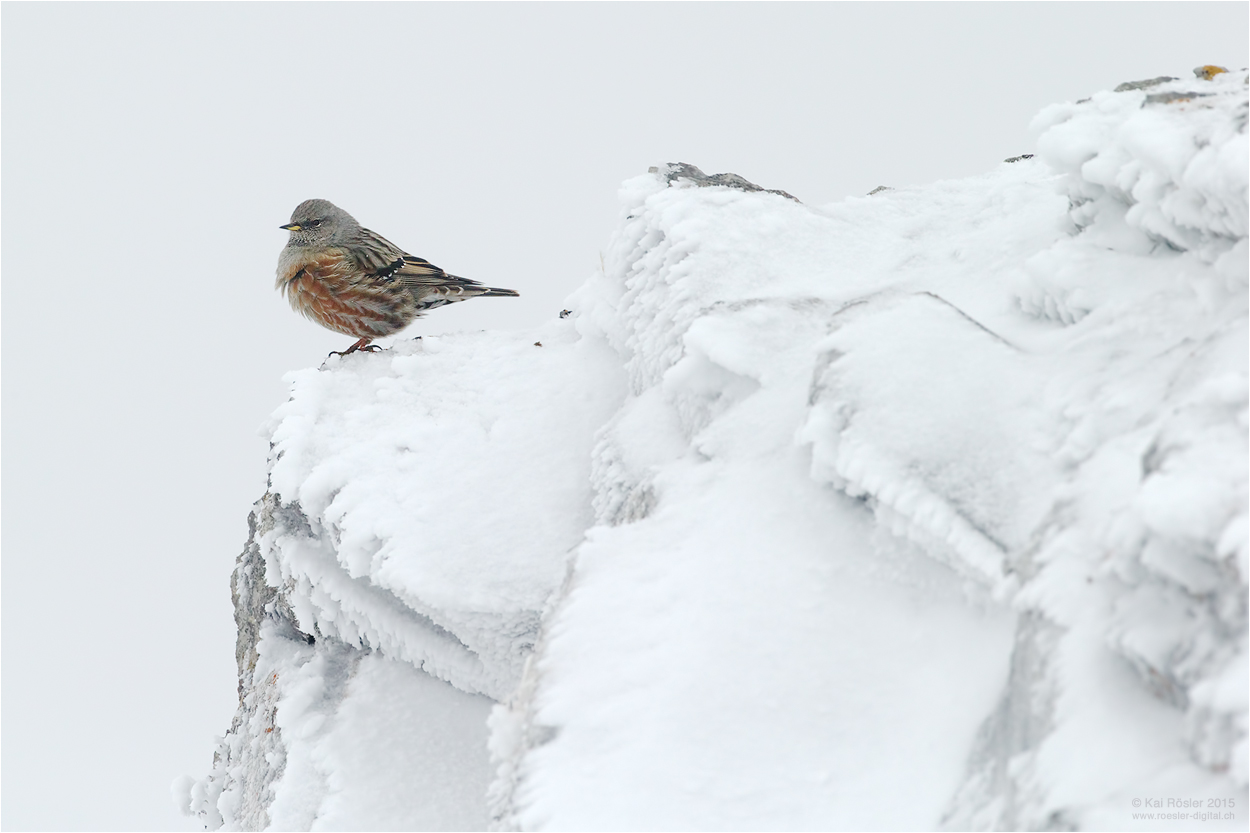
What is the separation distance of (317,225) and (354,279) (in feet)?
2.90

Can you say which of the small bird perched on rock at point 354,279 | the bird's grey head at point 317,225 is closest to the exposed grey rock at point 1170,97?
the small bird perched on rock at point 354,279

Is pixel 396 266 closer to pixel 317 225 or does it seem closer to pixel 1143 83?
pixel 317 225

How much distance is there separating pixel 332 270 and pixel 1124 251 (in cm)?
551

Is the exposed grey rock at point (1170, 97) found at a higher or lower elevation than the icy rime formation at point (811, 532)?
higher

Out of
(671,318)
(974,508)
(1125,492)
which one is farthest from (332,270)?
(1125,492)

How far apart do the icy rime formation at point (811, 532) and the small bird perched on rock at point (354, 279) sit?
155 centimetres

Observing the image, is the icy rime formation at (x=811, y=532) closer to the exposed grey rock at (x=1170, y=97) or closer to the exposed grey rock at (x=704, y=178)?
the exposed grey rock at (x=1170, y=97)

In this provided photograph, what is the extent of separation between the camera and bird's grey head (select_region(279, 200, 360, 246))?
826 cm

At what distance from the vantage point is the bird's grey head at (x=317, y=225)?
8258 millimetres

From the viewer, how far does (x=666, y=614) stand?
11.7 ft

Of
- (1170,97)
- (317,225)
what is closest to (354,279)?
(317,225)

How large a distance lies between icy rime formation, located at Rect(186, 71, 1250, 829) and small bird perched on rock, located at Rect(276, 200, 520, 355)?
1.55 meters

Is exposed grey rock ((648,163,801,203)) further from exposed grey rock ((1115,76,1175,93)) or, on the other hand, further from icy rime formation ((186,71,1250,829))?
exposed grey rock ((1115,76,1175,93))

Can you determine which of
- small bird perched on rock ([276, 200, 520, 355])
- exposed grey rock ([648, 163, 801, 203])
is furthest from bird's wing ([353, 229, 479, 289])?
exposed grey rock ([648, 163, 801, 203])
